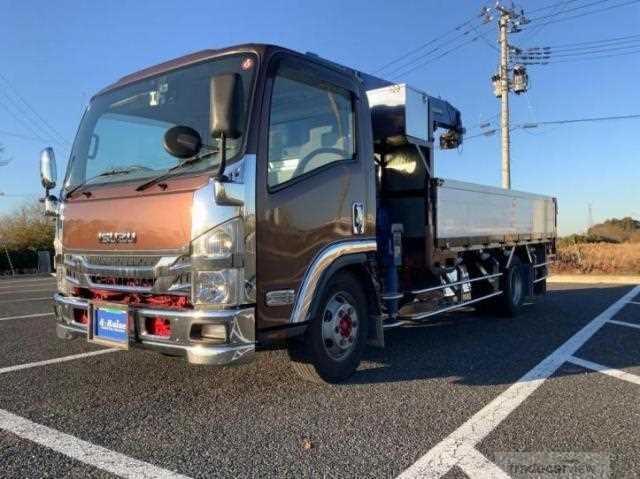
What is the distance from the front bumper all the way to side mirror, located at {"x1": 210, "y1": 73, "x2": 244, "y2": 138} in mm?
1206

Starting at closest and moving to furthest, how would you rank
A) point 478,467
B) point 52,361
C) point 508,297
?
point 478,467
point 52,361
point 508,297

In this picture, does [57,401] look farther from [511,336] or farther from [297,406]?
[511,336]

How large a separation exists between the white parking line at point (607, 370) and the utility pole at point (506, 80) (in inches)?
676

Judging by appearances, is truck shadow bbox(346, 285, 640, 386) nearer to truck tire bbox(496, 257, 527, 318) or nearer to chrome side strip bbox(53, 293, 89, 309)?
truck tire bbox(496, 257, 527, 318)

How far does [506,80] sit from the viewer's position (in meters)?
22.9

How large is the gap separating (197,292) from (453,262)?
13.4 ft

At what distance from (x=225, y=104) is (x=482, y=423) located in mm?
2764

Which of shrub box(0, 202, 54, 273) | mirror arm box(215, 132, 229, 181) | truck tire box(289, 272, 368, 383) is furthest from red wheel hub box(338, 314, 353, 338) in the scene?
shrub box(0, 202, 54, 273)

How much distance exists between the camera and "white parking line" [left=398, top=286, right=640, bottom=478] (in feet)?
9.97

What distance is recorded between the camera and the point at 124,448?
3.27 m

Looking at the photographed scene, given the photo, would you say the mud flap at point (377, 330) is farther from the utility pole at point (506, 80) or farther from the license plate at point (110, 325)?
the utility pole at point (506, 80)

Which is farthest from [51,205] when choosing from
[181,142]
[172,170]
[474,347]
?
[474,347]

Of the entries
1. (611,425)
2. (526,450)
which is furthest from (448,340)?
(526,450)

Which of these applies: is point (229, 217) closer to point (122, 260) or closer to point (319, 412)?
point (122, 260)
